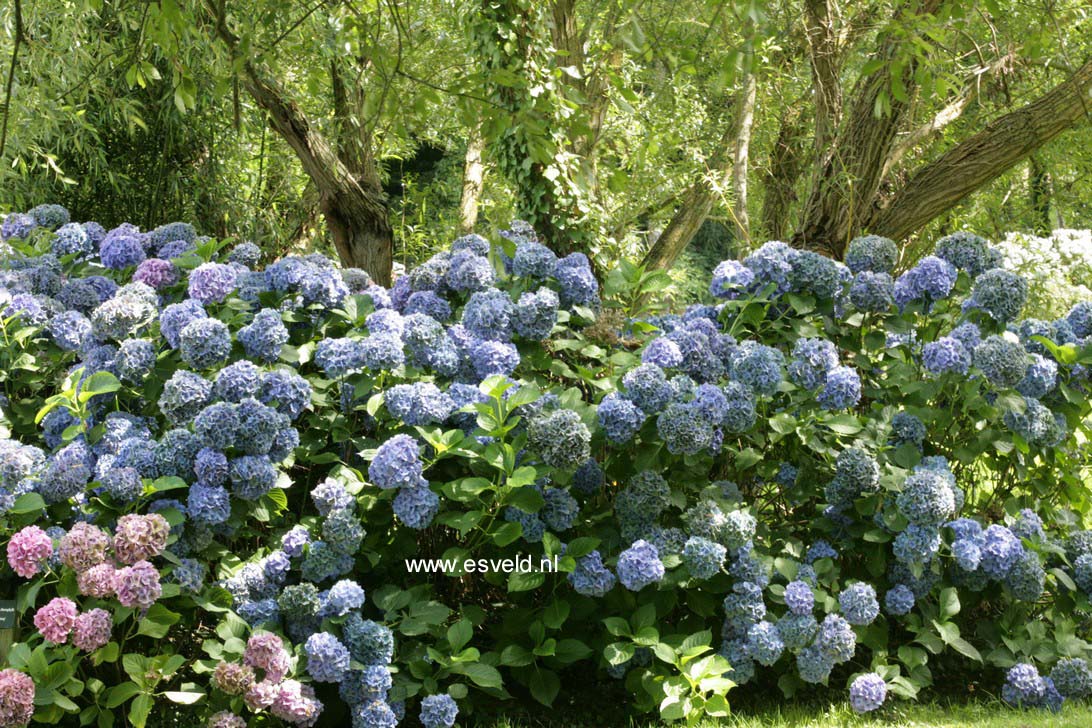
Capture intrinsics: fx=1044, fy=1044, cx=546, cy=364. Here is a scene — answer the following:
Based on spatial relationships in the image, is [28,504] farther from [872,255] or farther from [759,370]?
[872,255]

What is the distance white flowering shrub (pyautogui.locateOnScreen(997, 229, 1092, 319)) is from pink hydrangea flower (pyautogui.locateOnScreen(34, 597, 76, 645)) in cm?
440

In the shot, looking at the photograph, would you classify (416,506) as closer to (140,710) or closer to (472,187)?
(140,710)

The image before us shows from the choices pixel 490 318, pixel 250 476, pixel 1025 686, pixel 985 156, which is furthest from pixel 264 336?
pixel 985 156

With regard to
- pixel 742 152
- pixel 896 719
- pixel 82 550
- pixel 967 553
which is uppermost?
pixel 742 152

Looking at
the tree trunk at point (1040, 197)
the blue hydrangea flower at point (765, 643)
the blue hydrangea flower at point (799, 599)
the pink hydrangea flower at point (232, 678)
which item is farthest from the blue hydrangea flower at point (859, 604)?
the tree trunk at point (1040, 197)

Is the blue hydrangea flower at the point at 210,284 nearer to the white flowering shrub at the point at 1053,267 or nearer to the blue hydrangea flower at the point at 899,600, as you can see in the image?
the blue hydrangea flower at the point at 899,600

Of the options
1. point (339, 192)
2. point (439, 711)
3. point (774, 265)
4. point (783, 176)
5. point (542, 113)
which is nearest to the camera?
point (439, 711)

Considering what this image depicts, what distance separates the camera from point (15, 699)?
8.18 feet

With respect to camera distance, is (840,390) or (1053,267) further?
(1053,267)

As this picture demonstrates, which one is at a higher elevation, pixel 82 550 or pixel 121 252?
pixel 121 252

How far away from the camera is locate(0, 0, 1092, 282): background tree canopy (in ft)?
11.4

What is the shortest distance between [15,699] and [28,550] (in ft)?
1.21

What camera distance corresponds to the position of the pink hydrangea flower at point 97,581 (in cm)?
260

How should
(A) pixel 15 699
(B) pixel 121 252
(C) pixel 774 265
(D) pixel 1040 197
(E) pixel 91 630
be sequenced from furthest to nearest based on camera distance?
(D) pixel 1040 197
(B) pixel 121 252
(C) pixel 774 265
(E) pixel 91 630
(A) pixel 15 699
